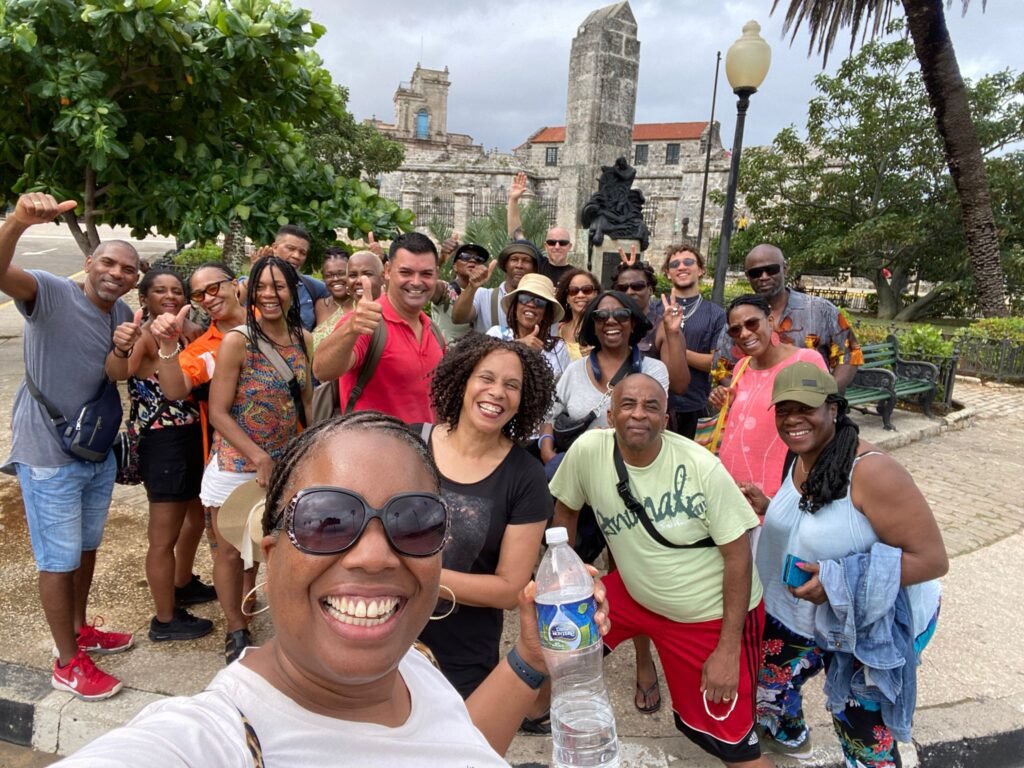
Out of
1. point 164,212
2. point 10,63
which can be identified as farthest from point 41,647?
point 10,63

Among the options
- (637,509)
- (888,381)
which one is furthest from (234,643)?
(888,381)

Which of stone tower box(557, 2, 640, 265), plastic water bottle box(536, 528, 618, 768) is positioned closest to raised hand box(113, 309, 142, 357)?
plastic water bottle box(536, 528, 618, 768)

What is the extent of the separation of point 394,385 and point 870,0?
1627cm

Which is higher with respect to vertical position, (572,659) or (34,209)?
(34,209)

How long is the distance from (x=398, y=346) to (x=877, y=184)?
22290mm

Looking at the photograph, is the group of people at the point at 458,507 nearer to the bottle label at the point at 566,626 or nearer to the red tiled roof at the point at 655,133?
the bottle label at the point at 566,626

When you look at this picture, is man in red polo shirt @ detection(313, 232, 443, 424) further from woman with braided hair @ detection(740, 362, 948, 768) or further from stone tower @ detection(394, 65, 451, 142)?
stone tower @ detection(394, 65, 451, 142)

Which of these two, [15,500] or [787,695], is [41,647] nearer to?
[15,500]

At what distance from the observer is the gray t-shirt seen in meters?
2.91

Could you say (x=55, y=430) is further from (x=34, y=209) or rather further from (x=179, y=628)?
(x=179, y=628)

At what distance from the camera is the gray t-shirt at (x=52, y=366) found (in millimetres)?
2910

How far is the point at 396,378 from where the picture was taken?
3227 mm

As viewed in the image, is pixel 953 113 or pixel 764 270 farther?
pixel 953 113

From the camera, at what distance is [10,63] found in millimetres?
Result: 4672
